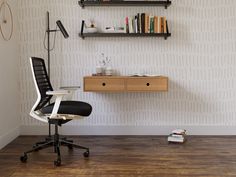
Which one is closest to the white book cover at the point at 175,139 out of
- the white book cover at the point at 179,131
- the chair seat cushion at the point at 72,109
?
the white book cover at the point at 179,131

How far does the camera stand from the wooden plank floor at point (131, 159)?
9.35ft

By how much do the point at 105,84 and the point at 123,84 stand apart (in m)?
0.22

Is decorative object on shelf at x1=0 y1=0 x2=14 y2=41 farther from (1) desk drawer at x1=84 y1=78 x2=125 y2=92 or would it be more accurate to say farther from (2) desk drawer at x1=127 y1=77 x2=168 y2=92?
(2) desk drawer at x1=127 y1=77 x2=168 y2=92

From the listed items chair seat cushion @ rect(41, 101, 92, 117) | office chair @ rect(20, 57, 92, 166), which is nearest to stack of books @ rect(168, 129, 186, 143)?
office chair @ rect(20, 57, 92, 166)

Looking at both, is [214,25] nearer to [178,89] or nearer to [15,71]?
[178,89]

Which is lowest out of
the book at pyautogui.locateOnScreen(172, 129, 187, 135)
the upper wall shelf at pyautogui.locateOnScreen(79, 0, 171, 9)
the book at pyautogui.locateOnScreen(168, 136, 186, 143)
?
the book at pyautogui.locateOnScreen(168, 136, 186, 143)

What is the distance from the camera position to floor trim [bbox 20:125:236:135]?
13.8 ft

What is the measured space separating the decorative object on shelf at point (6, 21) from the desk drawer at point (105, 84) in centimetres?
109

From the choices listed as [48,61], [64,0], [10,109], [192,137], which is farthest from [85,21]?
[192,137]

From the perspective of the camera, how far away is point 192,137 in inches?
162

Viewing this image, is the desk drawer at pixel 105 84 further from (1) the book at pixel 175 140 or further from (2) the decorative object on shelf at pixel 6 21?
(2) the decorative object on shelf at pixel 6 21

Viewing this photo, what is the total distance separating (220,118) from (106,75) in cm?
164

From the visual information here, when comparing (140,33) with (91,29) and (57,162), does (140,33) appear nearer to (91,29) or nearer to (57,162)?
(91,29)

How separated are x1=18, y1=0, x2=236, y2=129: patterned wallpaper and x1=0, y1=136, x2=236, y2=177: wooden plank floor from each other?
0.36 metres
